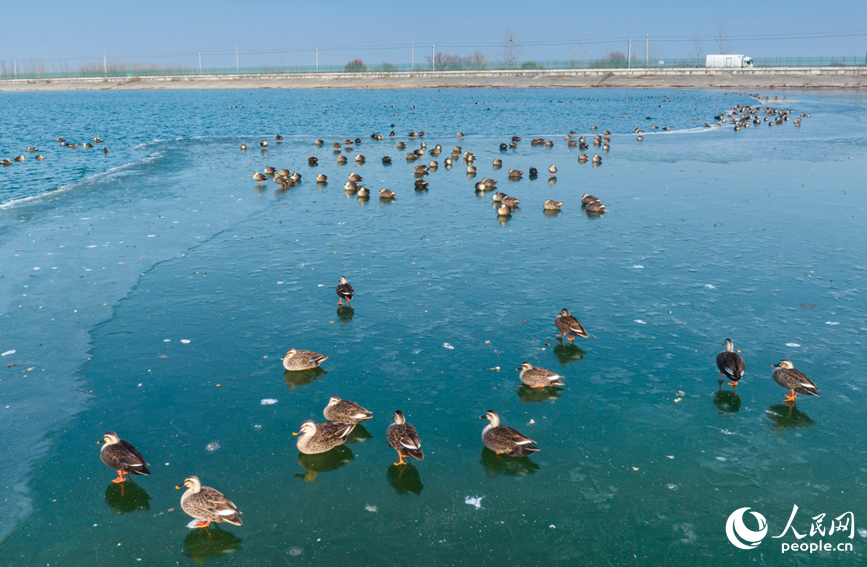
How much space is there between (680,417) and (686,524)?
2645mm

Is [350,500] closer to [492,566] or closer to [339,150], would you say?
[492,566]

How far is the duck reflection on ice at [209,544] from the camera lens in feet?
25.8

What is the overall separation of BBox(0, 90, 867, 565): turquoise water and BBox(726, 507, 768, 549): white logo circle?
0.43ft

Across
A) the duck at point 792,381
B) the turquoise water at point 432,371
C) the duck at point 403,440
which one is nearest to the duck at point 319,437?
the turquoise water at point 432,371

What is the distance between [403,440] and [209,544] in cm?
300

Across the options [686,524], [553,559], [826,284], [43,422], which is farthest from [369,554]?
[826,284]

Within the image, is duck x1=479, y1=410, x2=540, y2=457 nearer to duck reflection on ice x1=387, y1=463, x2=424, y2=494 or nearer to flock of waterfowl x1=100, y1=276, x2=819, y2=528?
flock of waterfowl x1=100, y1=276, x2=819, y2=528

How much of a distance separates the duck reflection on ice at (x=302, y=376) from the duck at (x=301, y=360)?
0.39 feet

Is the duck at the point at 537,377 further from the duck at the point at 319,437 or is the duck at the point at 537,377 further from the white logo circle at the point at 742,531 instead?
the white logo circle at the point at 742,531

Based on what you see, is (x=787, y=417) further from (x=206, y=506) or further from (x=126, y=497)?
(x=126, y=497)

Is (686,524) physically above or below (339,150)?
below

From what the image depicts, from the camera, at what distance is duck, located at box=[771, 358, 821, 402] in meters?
10.7

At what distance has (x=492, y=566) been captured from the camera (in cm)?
763

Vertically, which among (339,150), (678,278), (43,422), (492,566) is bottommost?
(492,566)
